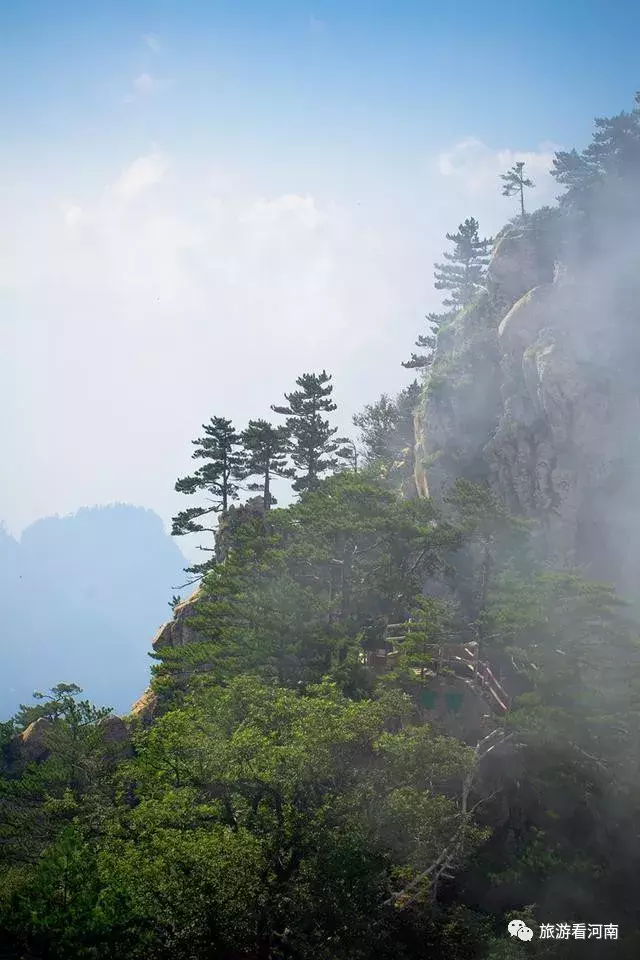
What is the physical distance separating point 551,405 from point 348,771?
3993 centimetres

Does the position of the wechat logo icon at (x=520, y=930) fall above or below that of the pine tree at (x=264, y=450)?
below

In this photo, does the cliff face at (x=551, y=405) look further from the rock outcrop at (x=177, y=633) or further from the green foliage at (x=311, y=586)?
the rock outcrop at (x=177, y=633)

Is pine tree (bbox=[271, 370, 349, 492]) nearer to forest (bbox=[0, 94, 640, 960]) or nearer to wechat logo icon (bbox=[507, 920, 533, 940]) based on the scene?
forest (bbox=[0, 94, 640, 960])

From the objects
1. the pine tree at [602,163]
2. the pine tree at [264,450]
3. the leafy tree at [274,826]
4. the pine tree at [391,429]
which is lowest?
the leafy tree at [274,826]

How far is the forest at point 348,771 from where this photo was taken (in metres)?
18.2

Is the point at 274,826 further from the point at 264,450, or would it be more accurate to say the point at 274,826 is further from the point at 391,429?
the point at 391,429

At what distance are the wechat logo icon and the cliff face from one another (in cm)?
2850

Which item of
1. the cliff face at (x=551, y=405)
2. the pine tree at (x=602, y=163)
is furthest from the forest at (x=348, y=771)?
the pine tree at (x=602, y=163)

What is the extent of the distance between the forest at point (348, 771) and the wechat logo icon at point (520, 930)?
148 mm

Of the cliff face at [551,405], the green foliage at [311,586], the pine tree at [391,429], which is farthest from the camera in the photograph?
the pine tree at [391,429]

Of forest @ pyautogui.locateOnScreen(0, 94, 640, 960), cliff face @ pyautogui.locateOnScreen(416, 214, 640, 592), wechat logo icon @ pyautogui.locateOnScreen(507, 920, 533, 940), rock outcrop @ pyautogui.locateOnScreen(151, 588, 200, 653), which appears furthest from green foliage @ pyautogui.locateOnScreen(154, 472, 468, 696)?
cliff face @ pyautogui.locateOnScreen(416, 214, 640, 592)

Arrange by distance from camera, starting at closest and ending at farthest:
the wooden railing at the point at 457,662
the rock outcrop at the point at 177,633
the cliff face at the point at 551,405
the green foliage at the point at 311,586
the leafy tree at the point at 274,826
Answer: the leafy tree at the point at 274,826, the green foliage at the point at 311,586, the wooden railing at the point at 457,662, the rock outcrop at the point at 177,633, the cliff face at the point at 551,405

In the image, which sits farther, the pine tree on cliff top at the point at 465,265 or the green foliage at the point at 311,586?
the pine tree on cliff top at the point at 465,265

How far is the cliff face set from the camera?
52.2 metres
